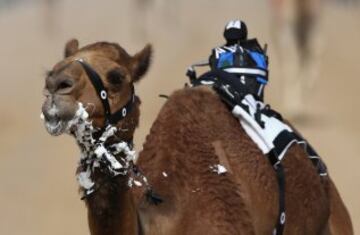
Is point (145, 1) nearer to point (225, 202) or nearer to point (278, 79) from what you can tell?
point (278, 79)

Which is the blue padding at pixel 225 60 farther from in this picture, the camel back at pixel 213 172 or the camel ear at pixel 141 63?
the camel ear at pixel 141 63

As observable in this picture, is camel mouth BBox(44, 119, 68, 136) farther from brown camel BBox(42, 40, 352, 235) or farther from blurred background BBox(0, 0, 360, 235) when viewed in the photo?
blurred background BBox(0, 0, 360, 235)

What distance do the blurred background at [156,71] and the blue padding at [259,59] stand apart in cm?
59

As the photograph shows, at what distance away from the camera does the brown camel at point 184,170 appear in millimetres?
4332

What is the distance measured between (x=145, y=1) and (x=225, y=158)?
71.5 ft

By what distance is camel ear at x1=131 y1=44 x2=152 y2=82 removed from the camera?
4.61m

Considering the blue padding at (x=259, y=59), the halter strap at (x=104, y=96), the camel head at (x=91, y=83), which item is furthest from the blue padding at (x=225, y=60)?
the halter strap at (x=104, y=96)

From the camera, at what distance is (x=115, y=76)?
440 centimetres

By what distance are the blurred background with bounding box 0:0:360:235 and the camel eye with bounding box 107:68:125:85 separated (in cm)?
33

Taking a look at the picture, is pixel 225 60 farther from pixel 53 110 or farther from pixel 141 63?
pixel 53 110

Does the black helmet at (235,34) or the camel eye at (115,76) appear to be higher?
the camel eye at (115,76)

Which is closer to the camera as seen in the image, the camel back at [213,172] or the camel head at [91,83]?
the camel head at [91,83]

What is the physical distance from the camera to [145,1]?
88.2 ft

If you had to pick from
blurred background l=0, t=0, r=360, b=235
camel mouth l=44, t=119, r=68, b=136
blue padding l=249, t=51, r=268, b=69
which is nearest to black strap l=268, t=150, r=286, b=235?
blue padding l=249, t=51, r=268, b=69
